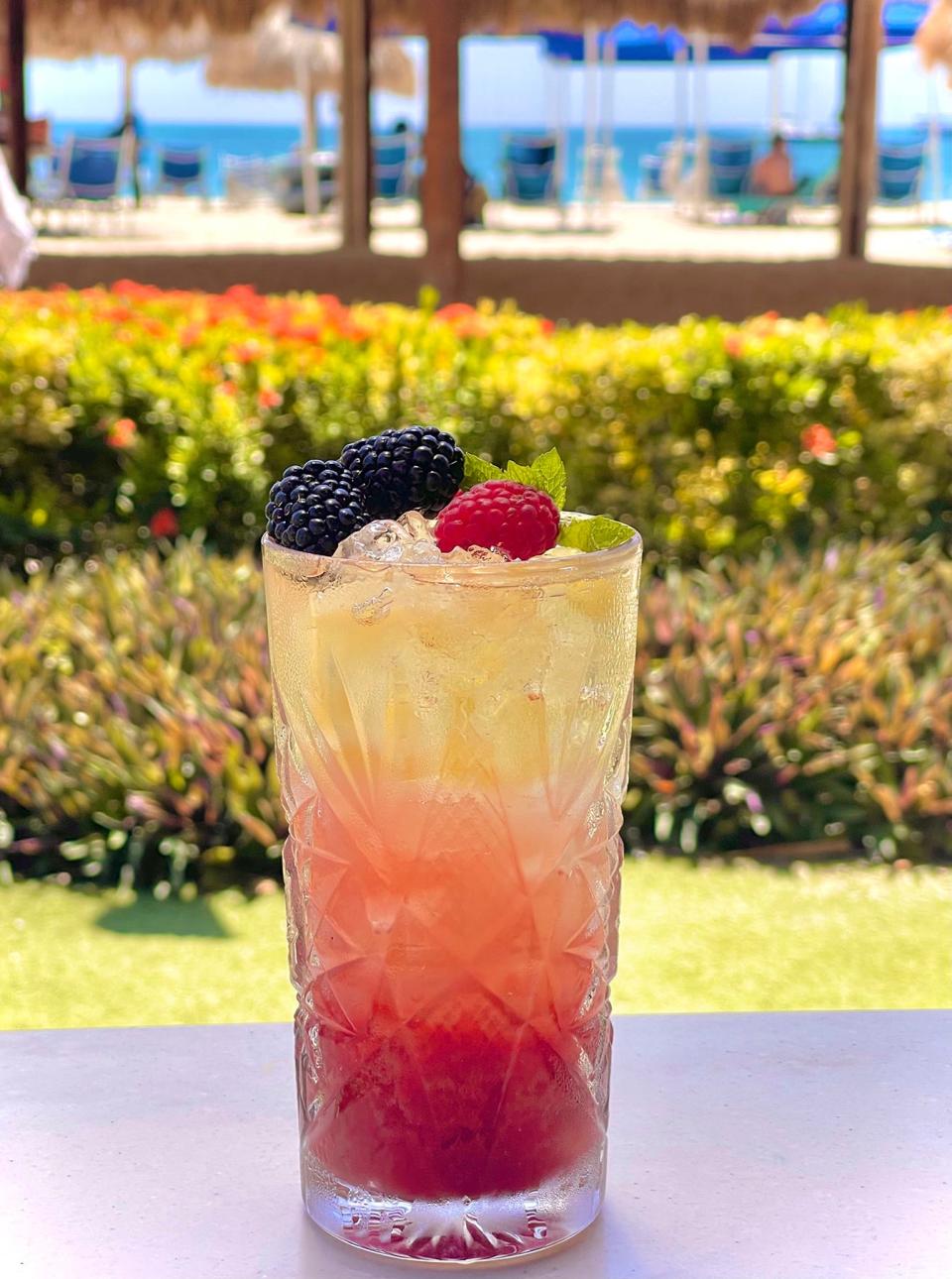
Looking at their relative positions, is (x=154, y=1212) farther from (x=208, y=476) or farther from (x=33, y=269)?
(x=33, y=269)

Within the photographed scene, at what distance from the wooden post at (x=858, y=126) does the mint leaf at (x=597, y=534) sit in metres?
8.98

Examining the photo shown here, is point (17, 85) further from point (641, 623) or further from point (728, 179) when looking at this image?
point (728, 179)

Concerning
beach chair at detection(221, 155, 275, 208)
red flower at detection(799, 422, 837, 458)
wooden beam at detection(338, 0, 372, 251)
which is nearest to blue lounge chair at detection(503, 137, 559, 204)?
beach chair at detection(221, 155, 275, 208)

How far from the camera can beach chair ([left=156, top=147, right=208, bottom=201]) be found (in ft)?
54.6

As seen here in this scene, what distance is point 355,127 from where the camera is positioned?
945 centimetres

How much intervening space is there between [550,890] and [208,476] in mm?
3954

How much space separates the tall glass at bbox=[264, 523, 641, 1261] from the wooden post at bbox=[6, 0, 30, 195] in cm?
960

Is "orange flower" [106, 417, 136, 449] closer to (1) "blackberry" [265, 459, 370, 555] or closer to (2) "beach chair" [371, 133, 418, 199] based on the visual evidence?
(1) "blackberry" [265, 459, 370, 555]

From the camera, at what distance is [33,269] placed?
9211mm

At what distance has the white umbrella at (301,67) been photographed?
13078 mm

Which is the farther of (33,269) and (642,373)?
(33,269)

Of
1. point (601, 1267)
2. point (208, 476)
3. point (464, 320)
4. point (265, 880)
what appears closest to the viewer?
point (601, 1267)

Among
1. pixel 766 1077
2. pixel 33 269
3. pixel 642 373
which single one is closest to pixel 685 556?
pixel 642 373

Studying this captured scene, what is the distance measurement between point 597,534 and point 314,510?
0.16 meters
